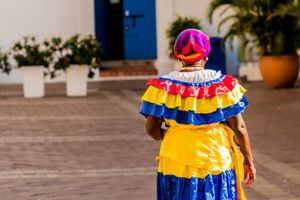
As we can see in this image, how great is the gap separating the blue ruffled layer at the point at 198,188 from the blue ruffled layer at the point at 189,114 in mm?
319

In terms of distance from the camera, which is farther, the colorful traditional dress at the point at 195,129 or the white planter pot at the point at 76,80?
the white planter pot at the point at 76,80

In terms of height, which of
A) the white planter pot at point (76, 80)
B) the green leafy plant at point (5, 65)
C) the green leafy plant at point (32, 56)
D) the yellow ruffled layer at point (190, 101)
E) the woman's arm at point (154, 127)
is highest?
the yellow ruffled layer at point (190, 101)

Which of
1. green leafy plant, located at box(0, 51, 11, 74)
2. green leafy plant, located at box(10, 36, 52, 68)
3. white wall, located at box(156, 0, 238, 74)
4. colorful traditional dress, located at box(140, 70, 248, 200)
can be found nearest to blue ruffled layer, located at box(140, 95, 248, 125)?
colorful traditional dress, located at box(140, 70, 248, 200)

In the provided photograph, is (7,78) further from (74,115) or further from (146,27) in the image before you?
(74,115)

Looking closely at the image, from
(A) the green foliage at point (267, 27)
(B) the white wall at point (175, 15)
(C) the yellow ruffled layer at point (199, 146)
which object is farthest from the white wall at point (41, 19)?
(C) the yellow ruffled layer at point (199, 146)

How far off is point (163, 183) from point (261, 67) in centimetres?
1302

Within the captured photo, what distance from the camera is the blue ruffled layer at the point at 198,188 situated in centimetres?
488

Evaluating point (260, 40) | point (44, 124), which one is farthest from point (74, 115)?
point (260, 40)

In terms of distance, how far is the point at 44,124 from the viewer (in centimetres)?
1328

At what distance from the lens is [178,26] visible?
20.7 metres

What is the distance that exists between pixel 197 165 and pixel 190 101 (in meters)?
0.36

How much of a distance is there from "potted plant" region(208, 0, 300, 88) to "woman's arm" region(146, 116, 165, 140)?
12399 millimetres

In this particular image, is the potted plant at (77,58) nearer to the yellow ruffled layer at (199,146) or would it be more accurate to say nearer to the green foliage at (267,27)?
the green foliage at (267,27)

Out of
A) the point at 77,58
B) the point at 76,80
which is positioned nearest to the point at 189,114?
the point at 77,58
